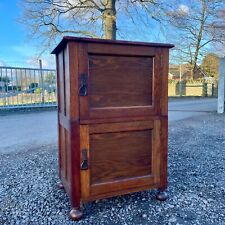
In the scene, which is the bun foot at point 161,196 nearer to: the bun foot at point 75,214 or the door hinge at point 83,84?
the bun foot at point 75,214

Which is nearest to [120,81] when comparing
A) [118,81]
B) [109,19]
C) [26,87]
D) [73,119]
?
[118,81]

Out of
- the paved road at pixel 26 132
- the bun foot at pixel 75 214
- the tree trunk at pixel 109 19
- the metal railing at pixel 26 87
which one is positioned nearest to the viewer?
the bun foot at pixel 75 214

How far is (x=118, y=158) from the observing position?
4.86ft

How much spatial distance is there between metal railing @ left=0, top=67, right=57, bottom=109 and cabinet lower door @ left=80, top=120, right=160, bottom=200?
15.7ft

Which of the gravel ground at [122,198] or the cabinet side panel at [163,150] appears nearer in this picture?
the gravel ground at [122,198]

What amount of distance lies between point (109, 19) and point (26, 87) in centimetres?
335

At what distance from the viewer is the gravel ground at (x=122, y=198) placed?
1.39 m

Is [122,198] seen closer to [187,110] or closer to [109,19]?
[187,110]

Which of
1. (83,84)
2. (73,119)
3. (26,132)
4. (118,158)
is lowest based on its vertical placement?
(26,132)

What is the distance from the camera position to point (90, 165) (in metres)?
1.40

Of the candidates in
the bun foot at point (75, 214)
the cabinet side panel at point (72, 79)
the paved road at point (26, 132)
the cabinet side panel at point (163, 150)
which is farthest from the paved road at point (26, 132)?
the cabinet side panel at point (163, 150)

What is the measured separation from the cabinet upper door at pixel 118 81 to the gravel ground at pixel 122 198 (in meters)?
0.64

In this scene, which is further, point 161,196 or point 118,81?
point 161,196

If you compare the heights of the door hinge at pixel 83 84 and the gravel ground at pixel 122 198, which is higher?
the door hinge at pixel 83 84
